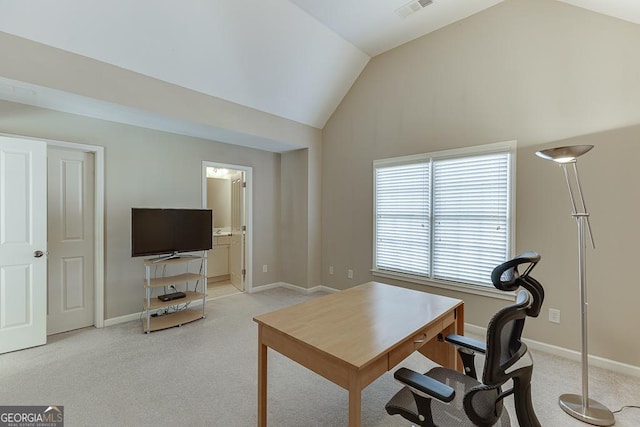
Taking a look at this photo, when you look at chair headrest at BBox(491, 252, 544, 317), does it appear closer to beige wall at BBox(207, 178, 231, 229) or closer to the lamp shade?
the lamp shade

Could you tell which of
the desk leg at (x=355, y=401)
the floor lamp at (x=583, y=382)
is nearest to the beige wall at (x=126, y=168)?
the desk leg at (x=355, y=401)

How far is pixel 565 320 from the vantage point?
2.78 metres

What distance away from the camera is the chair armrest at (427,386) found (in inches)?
44.2

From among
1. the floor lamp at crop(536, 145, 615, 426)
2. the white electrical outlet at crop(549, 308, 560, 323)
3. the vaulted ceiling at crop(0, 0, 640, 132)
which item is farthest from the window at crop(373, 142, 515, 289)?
the vaulted ceiling at crop(0, 0, 640, 132)

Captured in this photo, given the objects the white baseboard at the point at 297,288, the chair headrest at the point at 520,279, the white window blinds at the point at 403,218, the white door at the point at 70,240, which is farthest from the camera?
the white baseboard at the point at 297,288

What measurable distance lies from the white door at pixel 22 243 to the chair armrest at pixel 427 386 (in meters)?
3.68

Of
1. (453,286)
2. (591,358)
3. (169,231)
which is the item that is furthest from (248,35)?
(591,358)

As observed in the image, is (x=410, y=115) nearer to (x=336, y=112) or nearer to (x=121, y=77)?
(x=336, y=112)

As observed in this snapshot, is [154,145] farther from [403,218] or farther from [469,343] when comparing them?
[469,343]

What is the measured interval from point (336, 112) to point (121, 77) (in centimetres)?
298

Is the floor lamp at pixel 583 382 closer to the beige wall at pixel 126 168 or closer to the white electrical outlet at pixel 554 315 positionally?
the white electrical outlet at pixel 554 315

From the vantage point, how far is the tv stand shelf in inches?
133

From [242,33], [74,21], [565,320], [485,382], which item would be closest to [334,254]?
[565,320]

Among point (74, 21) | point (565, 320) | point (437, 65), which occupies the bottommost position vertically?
point (565, 320)
